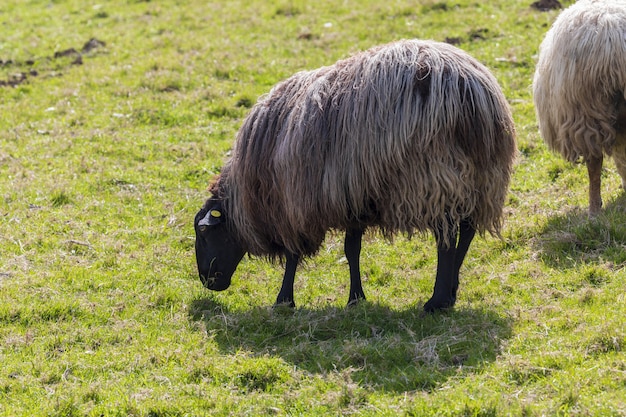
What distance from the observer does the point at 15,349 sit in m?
6.72

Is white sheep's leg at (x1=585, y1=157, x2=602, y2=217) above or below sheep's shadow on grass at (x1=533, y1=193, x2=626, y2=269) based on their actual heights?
above

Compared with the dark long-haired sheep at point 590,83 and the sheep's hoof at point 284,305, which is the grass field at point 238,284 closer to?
the sheep's hoof at point 284,305

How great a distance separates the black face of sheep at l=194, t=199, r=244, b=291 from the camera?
7953mm

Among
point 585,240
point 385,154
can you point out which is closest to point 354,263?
point 385,154

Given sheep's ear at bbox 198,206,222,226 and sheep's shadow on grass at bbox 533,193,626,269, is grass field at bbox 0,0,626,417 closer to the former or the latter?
sheep's shadow on grass at bbox 533,193,626,269

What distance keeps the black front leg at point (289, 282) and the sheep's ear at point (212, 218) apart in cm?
75

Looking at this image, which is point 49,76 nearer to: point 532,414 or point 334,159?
point 334,159

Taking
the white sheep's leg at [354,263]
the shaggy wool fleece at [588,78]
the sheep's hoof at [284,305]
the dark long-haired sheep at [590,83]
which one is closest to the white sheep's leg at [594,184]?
the dark long-haired sheep at [590,83]

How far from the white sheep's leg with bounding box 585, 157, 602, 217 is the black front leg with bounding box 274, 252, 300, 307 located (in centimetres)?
298

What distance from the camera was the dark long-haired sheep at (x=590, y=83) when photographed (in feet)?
25.2

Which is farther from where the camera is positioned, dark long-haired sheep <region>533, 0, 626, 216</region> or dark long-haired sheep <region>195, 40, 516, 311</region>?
dark long-haired sheep <region>533, 0, 626, 216</region>

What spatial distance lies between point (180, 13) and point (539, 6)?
716 cm

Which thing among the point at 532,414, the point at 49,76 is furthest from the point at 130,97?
the point at 532,414

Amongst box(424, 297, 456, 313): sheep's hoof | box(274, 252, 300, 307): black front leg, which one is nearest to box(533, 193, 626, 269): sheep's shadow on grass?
box(424, 297, 456, 313): sheep's hoof
